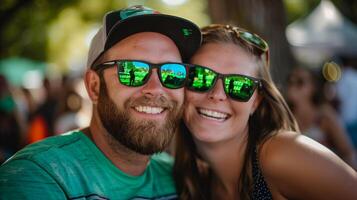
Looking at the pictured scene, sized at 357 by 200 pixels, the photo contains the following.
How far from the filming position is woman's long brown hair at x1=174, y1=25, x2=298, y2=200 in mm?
3064

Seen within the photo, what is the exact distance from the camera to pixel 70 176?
2479 mm

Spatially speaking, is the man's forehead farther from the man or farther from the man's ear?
the man's ear

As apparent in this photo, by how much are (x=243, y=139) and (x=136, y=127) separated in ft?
2.72

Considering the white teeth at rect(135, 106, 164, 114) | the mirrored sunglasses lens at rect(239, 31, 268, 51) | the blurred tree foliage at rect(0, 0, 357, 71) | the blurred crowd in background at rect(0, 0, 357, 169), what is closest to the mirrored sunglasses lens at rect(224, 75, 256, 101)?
the mirrored sunglasses lens at rect(239, 31, 268, 51)

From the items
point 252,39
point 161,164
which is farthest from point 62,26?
point 252,39

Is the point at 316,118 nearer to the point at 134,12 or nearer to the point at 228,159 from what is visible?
the point at 228,159

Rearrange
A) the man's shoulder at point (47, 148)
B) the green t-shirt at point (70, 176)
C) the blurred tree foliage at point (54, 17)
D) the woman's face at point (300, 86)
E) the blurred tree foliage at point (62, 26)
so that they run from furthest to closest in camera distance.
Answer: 1. the blurred tree foliage at point (62, 26)
2. the blurred tree foliage at point (54, 17)
3. the woman's face at point (300, 86)
4. the man's shoulder at point (47, 148)
5. the green t-shirt at point (70, 176)

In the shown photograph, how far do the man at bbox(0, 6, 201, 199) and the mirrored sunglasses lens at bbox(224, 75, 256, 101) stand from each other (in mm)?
298

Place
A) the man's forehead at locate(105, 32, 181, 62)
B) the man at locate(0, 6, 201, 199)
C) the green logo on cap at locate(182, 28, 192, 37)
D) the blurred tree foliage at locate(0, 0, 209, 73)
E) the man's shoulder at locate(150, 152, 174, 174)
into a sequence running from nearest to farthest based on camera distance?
1. the man at locate(0, 6, 201, 199)
2. the man's forehead at locate(105, 32, 181, 62)
3. the green logo on cap at locate(182, 28, 192, 37)
4. the man's shoulder at locate(150, 152, 174, 174)
5. the blurred tree foliage at locate(0, 0, 209, 73)

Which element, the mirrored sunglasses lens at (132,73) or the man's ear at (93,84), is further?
the man's ear at (93,84)

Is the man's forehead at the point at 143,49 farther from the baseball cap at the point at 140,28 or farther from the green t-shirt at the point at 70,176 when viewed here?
the green t-shirt at the point at 70,176

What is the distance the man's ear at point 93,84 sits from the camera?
9.72 feet

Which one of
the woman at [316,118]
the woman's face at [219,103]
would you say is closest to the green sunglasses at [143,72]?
the woman's face at [219,103]

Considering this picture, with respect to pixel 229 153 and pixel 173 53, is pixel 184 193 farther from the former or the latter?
pixel 173 53
